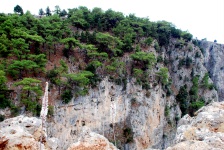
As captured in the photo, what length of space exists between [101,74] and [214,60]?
30.5 m

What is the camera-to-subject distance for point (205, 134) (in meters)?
6.24

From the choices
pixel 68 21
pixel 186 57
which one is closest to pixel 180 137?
pixel 68 21

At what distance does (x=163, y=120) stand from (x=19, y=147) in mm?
28651

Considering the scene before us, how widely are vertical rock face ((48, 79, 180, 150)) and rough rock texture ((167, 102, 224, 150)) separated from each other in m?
17.8

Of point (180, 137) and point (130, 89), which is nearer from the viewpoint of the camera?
point (180, 137)

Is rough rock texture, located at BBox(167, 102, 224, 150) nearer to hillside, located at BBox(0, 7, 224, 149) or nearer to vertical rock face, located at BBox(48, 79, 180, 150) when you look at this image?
hillside, located at BBox(0, 7, 224, 149)

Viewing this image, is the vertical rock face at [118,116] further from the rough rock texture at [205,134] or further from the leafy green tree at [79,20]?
the rough rock texture at [205,134]

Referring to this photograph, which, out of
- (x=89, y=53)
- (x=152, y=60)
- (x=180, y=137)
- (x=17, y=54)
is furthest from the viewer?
(x=152, y=60)

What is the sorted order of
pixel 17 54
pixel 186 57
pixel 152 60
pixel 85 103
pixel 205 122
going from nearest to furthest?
1. pixel 205 122
2. pixel 17 54
3. pixel 85 103
4. pixel 152 60
5. pixel 186 57

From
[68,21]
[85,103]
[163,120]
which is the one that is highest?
[68,21]

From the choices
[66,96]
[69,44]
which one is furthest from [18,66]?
[69,44]

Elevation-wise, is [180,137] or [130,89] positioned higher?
[180,137]

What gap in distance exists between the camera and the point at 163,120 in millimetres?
33469

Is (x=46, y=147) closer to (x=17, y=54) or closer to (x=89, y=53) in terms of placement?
(x=17, y=54)
